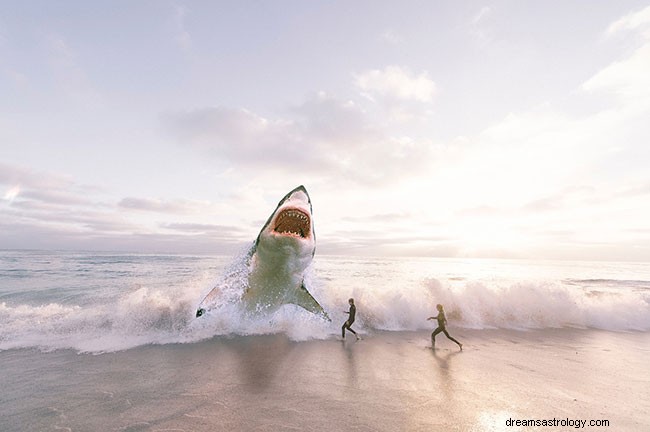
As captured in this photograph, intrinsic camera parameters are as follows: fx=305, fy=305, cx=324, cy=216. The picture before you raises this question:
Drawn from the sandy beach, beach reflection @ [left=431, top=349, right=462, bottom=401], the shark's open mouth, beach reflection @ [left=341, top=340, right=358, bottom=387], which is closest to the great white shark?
the shark's open mouth

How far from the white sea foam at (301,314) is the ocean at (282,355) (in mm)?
74

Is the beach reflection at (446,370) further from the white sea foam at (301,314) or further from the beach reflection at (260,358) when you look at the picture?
the beach reflection at (260,358)

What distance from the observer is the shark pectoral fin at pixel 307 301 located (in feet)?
39.5

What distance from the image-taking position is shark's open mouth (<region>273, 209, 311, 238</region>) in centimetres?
945

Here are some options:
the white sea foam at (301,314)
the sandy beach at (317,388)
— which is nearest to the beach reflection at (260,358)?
the sandy beach at (317,388)

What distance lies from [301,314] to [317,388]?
22.8 ft

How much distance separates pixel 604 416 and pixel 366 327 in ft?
30.4

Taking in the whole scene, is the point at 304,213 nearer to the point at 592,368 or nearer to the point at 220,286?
the point at 220,286

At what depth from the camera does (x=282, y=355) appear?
10000 mm

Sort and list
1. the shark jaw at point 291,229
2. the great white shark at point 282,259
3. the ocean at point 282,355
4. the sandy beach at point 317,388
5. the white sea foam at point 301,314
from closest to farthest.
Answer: the sandy beach at point 317,388 → the ocean at point 282,355 → the shark jaw at point 291,229 → the great white shark at point 282,259 → the white sea foam at point 301,314

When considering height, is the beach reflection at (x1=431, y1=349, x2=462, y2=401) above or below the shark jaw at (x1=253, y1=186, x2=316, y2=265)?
below

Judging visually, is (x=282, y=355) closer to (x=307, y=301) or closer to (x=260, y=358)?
(x=260, y=358)

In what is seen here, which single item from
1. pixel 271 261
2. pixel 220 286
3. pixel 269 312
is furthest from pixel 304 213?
pixel 269 312

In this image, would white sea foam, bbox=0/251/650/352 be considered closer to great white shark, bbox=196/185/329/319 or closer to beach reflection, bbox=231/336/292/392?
great white shark, bbox=196/185/329/319
